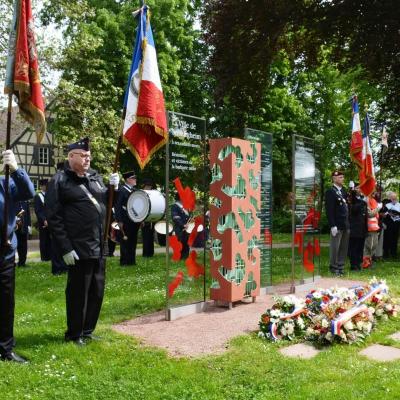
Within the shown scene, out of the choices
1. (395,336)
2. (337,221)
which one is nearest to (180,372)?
(395,336)

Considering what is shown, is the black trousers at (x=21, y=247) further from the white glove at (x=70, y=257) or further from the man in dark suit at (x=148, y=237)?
the white glove at (x=70, y=257)

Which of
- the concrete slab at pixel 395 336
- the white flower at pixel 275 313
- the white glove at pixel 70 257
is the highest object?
the white glove at pixel 70 257

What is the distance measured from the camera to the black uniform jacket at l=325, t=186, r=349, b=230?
12750 millimetres

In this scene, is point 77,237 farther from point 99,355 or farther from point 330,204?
point 330,204

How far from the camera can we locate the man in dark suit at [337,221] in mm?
12750

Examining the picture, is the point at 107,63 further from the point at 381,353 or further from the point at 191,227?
the point at 381,353

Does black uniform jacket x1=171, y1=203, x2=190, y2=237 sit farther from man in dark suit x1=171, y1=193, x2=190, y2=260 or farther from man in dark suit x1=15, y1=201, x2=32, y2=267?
man in dark suit x1=15, y1=201, x2=32, y2=267

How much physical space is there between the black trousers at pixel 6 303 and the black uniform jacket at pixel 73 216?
597 mm

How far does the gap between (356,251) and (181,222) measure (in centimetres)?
625

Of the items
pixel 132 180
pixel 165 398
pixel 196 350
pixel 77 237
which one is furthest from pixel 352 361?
pixel 132 180

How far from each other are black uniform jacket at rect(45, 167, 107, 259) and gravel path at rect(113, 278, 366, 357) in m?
1.32

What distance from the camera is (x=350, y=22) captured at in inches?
623

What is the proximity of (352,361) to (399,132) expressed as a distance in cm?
1303

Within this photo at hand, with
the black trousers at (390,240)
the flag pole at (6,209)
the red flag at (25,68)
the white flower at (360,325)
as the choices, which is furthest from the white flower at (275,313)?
the black trousers at (390,240)
